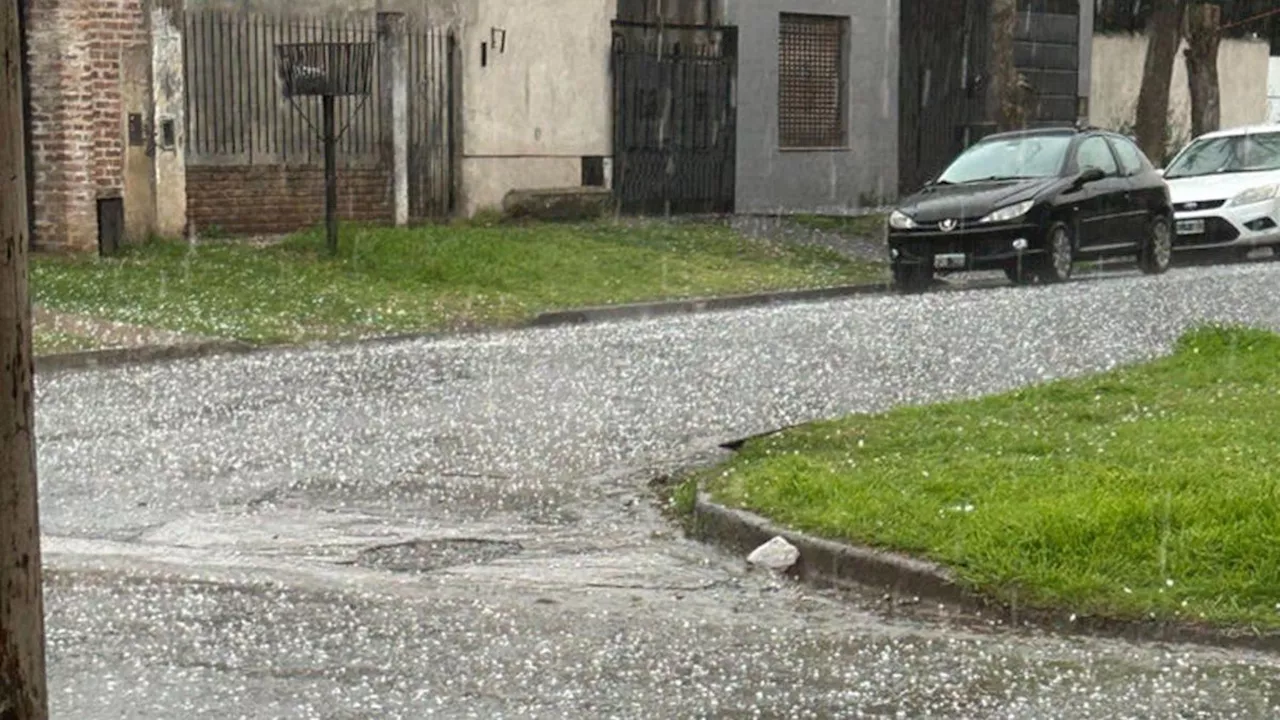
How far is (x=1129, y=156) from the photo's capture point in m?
24.5

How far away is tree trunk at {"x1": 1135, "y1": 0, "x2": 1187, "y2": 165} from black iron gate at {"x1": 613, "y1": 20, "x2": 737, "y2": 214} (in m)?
6.19

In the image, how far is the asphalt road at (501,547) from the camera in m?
6.66

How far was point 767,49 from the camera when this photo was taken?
31781 millimetres

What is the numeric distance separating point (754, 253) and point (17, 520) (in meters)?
21.8

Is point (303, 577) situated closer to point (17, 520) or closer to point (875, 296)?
point (17, 520)

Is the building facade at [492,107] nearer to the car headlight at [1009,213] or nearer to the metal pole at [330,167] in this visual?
the metal pole at [330,167]

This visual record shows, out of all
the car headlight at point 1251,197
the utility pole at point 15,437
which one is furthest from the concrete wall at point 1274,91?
the utility pole at point 15,437

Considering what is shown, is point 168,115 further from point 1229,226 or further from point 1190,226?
point 1229,226

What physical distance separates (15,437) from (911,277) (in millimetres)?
19330

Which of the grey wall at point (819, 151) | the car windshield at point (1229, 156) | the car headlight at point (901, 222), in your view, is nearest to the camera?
the car headlight at point (901, 222)

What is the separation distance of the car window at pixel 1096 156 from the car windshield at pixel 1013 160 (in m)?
0.19

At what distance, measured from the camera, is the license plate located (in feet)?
87.8

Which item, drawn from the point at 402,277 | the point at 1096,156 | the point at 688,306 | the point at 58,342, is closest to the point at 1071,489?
the point at 58,342

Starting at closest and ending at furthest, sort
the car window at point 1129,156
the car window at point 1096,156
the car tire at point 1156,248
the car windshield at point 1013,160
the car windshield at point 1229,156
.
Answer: the car windshield at point 1013,160
the car window at point 1096,156
the car window at point 1129,156
the car tire at point 1156,248
the car windshield at point 1229,156
